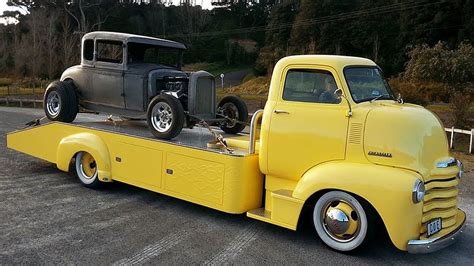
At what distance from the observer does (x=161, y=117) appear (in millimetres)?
7293

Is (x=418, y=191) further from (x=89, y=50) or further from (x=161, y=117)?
(x=89, y=50)

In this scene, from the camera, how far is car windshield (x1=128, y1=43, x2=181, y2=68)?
842cm

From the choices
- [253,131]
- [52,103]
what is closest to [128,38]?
[52,103]

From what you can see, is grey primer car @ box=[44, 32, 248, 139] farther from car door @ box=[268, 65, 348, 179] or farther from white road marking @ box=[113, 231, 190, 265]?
white road marking @ box=[113, 231, 190, 265]

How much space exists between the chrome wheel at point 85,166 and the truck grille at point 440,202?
17.8ft

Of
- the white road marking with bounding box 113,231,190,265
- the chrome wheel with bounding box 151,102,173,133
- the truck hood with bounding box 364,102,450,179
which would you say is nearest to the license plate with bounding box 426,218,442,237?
Answer: the truck hood with bounding box 364,102,450,179

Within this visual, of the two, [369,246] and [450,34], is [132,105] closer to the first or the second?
[369,246]

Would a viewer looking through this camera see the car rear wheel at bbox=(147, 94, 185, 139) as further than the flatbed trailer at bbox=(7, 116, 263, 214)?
Yes

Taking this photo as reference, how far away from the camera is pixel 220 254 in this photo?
4.97m

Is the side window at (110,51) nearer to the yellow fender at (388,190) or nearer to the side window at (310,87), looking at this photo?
the side window at (310,87)

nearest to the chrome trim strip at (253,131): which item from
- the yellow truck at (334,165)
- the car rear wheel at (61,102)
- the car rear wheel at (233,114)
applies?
the yellow truck at (334,165)

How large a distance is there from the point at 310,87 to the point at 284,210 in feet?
5.09

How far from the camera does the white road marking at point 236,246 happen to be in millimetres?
4809

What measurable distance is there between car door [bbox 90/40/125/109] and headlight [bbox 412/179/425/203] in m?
5.65
